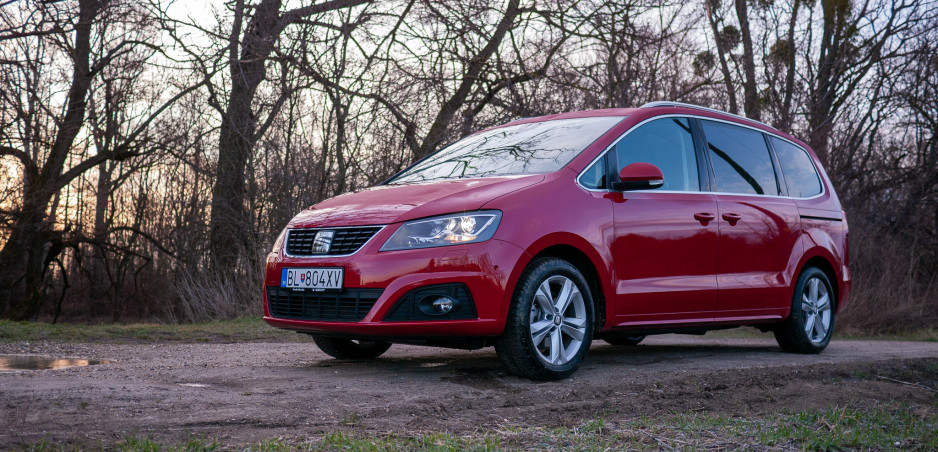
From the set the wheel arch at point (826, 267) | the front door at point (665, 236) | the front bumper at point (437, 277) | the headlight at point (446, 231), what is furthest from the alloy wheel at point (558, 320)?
the wheel arch at point (826, 267)

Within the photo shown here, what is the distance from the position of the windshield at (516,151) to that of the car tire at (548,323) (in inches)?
28.6

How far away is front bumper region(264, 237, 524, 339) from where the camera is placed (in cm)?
452

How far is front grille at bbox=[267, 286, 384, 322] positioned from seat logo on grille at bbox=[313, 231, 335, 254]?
256 millimetres

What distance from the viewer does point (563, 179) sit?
5.05m

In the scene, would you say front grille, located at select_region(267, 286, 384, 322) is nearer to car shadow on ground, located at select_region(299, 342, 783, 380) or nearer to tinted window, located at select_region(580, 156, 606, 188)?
car shadow on ground, located at select_region(299, 342, 783, 380)

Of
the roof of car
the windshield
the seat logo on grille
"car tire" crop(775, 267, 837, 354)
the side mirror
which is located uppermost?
the roof of car

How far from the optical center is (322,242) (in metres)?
4.94

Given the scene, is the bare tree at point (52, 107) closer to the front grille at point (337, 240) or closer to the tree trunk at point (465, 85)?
the tree trunk at point (465, 85)

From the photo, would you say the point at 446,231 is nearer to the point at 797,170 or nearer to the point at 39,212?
the point at 797,170

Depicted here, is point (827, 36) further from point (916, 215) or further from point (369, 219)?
point (369, 219)

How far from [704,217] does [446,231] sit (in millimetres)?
2186

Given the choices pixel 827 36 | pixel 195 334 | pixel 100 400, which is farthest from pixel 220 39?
pixel 827 36

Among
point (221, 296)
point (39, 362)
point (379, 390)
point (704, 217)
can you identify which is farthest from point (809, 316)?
point (221, 296)

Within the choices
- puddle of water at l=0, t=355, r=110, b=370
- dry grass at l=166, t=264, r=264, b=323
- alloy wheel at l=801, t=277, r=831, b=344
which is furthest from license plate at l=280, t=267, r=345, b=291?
dry grass at l=166, t=264, r=264, b=323
